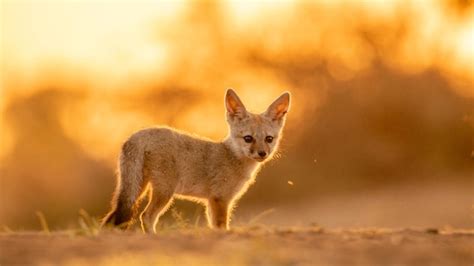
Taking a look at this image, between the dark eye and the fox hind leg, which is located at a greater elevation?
the dark eye

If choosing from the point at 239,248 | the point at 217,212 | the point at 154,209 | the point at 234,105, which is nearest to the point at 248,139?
the point at 234,105

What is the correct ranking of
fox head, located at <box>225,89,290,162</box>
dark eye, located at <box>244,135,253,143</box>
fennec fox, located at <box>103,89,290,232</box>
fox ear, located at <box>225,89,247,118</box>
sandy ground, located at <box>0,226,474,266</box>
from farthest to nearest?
fox ear, located at <box>225,89,247,118</box> → dark eye, located at <box>244,135,253,143</box> → fox head, located at <box>225,89,290,162</box> → fennec fox, located at <box>103,89,290,232</box> → sandy ground, located at <box>0,226,474,266</box>

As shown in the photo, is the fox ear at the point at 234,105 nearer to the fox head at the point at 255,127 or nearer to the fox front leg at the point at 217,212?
→ the fox head at the point at 255,127

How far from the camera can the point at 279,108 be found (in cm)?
1152

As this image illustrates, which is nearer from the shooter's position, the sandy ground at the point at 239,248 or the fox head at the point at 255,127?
the sandy ground at the point at 239,248

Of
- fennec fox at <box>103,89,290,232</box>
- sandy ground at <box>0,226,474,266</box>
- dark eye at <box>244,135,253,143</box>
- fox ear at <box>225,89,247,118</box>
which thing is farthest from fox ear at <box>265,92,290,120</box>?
sandy ground at <box>0,226,474,266</box>

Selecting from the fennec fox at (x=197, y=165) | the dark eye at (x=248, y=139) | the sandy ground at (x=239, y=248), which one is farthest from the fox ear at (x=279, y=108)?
the sandy ground at (x=239, y=248)

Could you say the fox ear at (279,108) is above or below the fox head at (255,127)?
above

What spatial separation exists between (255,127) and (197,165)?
93cm

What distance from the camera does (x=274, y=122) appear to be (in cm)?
1136

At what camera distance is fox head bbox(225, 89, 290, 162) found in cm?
1084

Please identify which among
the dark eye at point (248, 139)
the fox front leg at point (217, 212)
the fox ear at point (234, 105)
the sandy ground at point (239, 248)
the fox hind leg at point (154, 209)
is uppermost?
the fox ear at point (234, 105)

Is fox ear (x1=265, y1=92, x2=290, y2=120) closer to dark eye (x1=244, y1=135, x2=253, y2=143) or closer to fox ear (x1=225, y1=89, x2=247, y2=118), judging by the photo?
fox ear (x1=225, y1=89, x2=247, y2=118)

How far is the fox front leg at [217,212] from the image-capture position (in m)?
10.3
